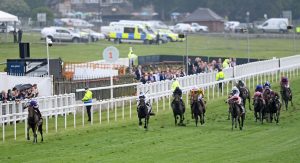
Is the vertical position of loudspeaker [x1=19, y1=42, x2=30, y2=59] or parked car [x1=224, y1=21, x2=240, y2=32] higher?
parked car [x1=224, y1=21, x2=240, y2=32]

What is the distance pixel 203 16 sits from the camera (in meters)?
93.2

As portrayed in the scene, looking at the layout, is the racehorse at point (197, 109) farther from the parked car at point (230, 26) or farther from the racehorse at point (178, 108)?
the parked car at point (230, 26)

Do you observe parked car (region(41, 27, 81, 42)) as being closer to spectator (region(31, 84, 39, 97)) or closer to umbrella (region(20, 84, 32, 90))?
umbrella (region(20, 84, 32, 90))

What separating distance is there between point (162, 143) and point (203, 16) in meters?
71.4

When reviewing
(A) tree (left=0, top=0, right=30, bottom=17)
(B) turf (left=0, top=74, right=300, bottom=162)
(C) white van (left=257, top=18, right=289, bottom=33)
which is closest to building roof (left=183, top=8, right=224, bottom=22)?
(C) white van (left=257, top=18, right=289, bottom=33)

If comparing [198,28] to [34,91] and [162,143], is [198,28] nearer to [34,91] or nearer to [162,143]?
[34,91]

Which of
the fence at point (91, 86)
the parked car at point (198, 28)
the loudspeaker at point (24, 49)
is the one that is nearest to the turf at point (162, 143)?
the fence at point (91, 86)

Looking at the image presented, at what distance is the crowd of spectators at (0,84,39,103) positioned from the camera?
90.2 ft

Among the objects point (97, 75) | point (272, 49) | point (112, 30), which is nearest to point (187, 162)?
point (97, 75)

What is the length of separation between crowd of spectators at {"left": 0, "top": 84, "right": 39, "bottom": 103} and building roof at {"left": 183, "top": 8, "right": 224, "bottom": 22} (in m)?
63.2

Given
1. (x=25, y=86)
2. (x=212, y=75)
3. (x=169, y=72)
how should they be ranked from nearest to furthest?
(x=25, y=86) → (x=212, y=75) → (x=169, y=72)

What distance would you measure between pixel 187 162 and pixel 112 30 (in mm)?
48366

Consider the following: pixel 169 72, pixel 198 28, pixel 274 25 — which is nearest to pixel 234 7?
pixel 198 28

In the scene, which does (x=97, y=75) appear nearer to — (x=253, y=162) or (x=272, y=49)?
(x=253, y=162)
